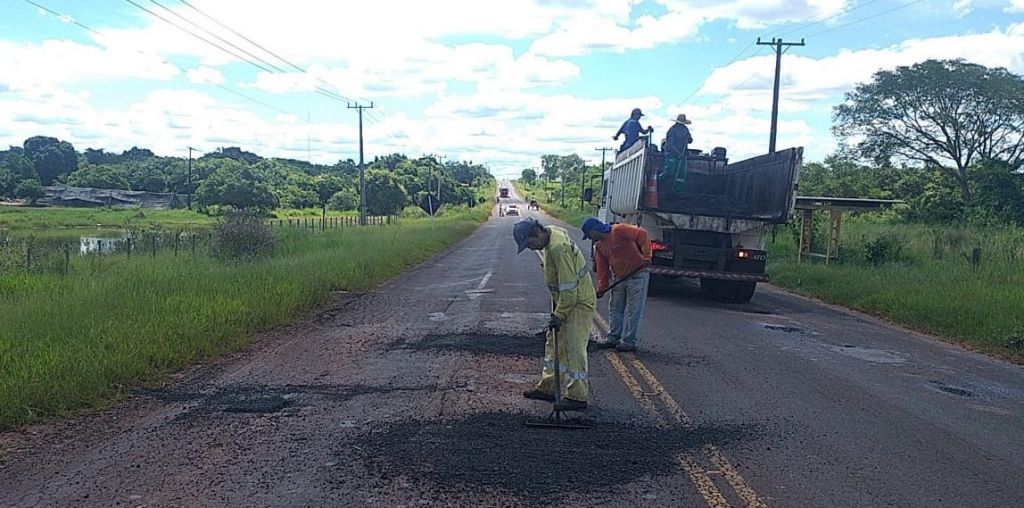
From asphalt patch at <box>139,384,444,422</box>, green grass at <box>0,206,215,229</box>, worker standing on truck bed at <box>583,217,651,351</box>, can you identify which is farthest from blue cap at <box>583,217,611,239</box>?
green grass at <box>0,206,215,229</box>

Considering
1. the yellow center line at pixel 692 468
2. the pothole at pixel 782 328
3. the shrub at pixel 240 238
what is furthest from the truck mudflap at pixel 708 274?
the shrub at pixel 240 238

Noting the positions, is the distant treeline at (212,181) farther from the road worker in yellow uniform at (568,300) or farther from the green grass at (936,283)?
the road worker in yellow uniform at (568,300)

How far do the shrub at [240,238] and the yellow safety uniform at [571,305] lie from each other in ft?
51.3

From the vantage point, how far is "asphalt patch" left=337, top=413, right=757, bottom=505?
4957 millimetres

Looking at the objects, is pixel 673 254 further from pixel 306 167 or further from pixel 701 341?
pixel 306 167

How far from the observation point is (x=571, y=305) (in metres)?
6.71

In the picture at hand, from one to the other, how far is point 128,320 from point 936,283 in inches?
528

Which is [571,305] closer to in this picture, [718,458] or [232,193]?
[718,458]

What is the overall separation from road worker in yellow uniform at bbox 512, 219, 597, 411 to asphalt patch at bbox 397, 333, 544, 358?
85.6 inches

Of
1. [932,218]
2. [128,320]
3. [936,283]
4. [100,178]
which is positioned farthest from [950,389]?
[100,178]

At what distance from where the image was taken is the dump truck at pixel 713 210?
1411 centimetres

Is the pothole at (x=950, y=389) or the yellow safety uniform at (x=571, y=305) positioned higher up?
the yellow safety uniform at (x=571, y=305)

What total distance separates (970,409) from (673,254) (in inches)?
288

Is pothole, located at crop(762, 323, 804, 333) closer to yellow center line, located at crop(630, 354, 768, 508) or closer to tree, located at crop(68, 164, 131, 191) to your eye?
yellow center line, located at crop(630, 354, 768, 508)
